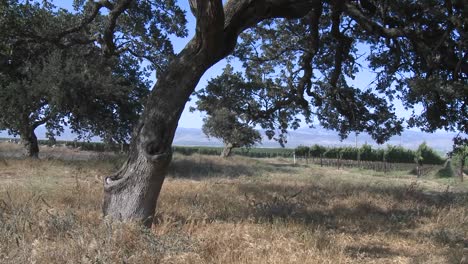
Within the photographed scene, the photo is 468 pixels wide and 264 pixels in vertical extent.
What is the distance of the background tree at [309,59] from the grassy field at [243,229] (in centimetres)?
81

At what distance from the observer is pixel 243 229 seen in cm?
657

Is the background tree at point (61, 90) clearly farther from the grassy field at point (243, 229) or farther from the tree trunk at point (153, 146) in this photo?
the tree trunk at point (153, 146)

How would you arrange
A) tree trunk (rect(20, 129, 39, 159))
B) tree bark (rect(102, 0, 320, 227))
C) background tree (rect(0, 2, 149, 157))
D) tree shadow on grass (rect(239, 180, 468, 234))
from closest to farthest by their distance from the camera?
tree bark (rect(102, 0, 320, 227))
tree shadow on grass (rect(239, 180, 468, 234))
background tree (rect(0, 2, 149, 157))
tree trunk (rect(20, 129, 39, 159))

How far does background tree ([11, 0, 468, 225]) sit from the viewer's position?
21.8ft

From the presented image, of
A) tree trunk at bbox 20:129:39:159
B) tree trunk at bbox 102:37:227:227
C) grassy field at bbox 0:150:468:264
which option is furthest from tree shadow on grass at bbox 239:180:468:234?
tree trunk at bbox 20:129:39:159

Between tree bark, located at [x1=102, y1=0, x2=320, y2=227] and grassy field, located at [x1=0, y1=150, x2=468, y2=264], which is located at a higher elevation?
tree bark, located at [x1=102, y1=0, x2=320, y2=227]

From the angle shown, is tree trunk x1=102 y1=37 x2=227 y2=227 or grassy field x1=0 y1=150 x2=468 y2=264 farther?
tree trunk x1=102 y1=37 x2=227 y2=227

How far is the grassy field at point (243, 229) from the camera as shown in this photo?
474 cm

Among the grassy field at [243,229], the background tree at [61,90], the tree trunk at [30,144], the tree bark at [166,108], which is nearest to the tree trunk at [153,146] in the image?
the tree bark at [166,108]

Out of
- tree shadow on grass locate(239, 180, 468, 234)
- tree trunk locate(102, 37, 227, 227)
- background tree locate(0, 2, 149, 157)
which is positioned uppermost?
background tree locate(0, 2, 149, 157)

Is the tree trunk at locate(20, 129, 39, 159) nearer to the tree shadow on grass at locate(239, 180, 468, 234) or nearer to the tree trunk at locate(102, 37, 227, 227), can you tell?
the tree shadow on grass at locate(239, 180, 468, 234)

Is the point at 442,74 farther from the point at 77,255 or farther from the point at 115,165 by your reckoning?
the point at 115,165

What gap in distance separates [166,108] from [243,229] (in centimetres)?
205

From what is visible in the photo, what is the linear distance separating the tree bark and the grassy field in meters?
0.43
